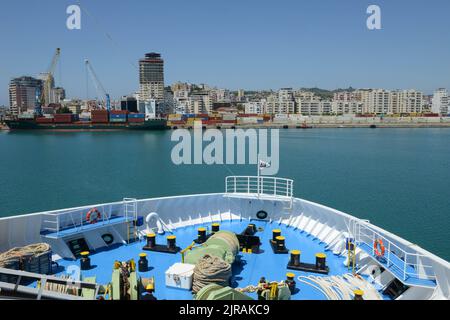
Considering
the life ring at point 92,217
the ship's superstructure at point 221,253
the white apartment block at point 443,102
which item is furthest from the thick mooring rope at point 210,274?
the white apartment block at point 443,102

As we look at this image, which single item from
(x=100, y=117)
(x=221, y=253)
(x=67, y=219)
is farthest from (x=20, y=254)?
(x=100, y=117)

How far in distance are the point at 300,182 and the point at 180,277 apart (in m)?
27.2

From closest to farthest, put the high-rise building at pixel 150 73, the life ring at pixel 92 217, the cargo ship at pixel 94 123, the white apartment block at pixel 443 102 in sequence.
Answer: the life ring at pixel 92 217 → the cargo ship at pixel 94 123 → the white apartment block at pixel 443 102 → the high-rise building at pixel 150 73

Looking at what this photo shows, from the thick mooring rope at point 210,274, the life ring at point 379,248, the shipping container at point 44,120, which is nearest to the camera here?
the thick mooring rope at point 210,274

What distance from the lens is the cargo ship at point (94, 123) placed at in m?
107

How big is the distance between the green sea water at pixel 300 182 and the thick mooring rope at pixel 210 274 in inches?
509

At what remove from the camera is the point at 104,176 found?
36.3 m

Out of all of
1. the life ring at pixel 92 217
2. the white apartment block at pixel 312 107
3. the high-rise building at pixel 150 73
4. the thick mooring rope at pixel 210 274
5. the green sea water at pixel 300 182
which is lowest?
the green sea water at pixel 300 182

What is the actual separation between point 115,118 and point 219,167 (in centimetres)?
7797

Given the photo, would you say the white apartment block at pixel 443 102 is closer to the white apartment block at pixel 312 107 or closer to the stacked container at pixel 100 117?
the white apartment block at pixel 312 107

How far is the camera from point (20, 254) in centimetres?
639

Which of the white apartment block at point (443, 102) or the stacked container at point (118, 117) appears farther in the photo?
the white apartment block at point (443, 102)

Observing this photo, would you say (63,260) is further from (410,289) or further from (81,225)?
(410,289)

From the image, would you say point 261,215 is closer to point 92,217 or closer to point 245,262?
point 245,262
